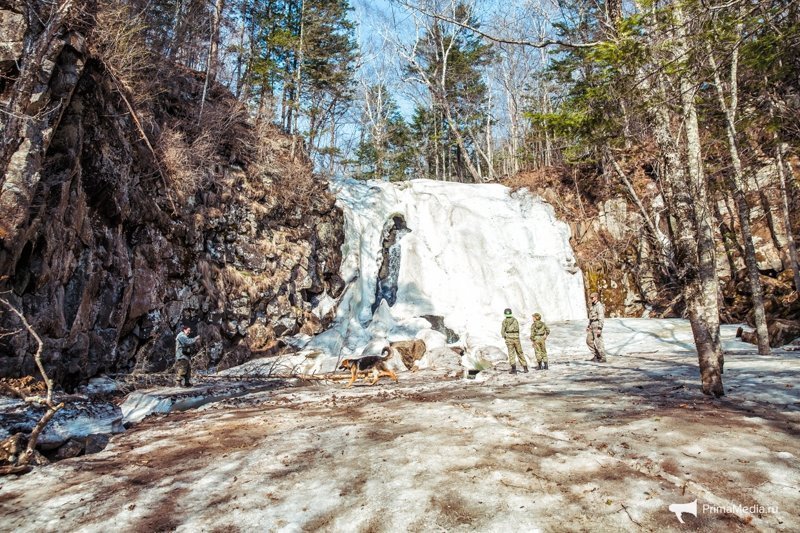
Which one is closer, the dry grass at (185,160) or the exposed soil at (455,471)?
the exposed soil at (455,471)

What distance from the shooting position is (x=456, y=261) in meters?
19.6

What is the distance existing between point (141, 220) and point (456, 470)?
1044cm

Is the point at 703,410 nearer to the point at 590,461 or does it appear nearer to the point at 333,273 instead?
the point at 590,461

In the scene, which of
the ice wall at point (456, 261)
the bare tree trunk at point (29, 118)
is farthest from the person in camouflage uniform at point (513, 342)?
the bare tree trunk at point (29, 118)

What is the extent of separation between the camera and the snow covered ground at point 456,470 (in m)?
2.92

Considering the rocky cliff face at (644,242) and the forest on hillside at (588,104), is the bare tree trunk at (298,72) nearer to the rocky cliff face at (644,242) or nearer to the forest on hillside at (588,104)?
the forest on hillside at (588,104)

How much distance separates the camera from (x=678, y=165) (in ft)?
20.1

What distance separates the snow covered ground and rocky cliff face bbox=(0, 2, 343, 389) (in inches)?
150

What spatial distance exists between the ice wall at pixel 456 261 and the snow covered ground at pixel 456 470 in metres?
10.2

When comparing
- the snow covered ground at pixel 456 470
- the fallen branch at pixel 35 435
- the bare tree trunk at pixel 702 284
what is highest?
the bare tree trunk at pixel 702 284

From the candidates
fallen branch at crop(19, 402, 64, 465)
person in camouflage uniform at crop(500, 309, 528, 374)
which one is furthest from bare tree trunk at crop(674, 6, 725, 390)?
fallen branch at crop(19, 402, 64, 465)

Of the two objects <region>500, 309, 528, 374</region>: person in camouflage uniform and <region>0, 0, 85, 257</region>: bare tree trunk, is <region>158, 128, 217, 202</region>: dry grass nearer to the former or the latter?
<region>0, 0, 85, 257</region>: bare tree trunk

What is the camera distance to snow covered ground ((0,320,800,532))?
9.57 feet

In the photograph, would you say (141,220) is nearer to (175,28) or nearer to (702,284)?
(175,28)
